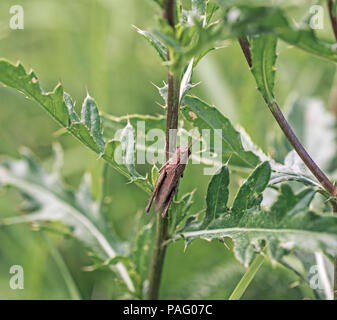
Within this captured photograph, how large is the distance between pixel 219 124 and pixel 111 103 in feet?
5.86

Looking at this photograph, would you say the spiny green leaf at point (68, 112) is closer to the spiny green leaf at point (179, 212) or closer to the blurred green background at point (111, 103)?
the spiny green leaf at point (179, 212)

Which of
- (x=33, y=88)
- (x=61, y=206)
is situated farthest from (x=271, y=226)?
(x=61, y=206)

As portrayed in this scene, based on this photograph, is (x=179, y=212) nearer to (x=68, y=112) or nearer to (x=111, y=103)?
(x=68, y=112)

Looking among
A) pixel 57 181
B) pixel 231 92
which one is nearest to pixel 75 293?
pixel 57 181

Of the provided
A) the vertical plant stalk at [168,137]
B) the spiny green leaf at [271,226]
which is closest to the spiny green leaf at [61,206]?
the vertical plant stalk at [168,137]

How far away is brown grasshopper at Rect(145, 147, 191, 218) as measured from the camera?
0.92 meters

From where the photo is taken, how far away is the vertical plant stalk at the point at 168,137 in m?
0.78

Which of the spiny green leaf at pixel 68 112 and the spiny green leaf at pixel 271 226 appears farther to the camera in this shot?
the spiny green leaf at pixel 68 112

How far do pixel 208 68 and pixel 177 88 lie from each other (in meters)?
1.68

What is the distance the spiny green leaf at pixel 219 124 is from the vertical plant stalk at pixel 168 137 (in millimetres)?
196

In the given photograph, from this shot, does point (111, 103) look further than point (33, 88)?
Yes

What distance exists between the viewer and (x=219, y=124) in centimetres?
114

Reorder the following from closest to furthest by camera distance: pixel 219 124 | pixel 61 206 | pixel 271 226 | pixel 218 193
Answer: pixel 271 226, pixel 218 193, pixel 219 124, pixel 61 206
